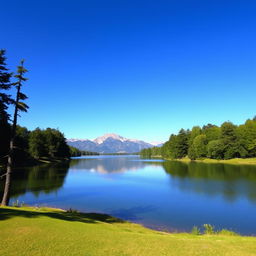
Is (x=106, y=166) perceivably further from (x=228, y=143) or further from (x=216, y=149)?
(x=228, y=143)

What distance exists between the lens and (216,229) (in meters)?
18.8

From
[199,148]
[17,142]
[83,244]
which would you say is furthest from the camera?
[199,148]

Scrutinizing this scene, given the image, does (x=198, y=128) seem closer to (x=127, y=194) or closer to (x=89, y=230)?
(x=127, y=194)

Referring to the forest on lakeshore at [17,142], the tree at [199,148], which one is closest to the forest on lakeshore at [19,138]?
the forest on lakeshore at [17,142]

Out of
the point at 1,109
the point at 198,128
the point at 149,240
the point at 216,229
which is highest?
the point at 198,128

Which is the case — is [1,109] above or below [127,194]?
above

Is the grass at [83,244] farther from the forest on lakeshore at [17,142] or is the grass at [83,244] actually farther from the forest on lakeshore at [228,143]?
the forest on lakeshore at [228,143]

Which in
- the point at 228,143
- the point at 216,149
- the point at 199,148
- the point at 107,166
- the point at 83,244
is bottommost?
the point at 107,166

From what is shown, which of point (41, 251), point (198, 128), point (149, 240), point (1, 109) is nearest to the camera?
point (41, 251)

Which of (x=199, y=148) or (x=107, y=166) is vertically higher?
(x=199, y=148)

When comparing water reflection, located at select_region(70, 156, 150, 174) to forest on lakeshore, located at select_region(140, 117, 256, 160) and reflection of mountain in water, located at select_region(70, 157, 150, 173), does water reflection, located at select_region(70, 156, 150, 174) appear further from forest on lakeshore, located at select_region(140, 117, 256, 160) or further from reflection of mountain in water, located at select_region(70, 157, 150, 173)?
forest on lakeshore, located at select_region(140, 117, 256, 160)

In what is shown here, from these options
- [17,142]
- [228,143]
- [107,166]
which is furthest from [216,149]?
[17,142]

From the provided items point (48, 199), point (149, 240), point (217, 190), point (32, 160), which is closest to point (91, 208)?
point (48, 199)

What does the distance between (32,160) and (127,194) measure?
73880 millimetres
